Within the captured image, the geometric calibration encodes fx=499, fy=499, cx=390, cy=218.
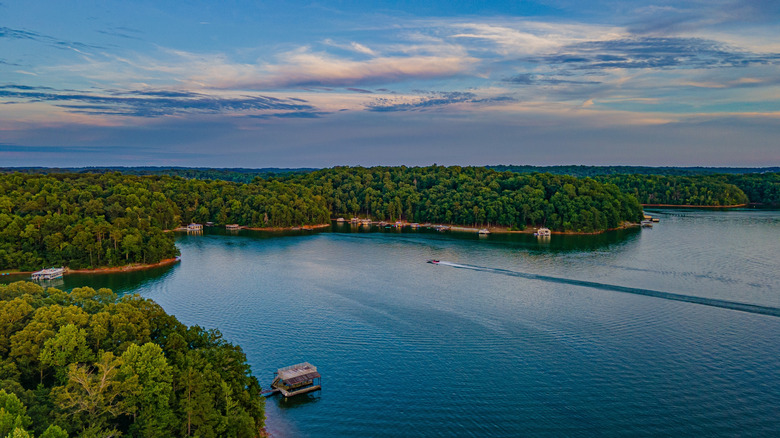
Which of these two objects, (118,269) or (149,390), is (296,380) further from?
(118,269)

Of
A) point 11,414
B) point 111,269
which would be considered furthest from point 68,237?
point 11,414

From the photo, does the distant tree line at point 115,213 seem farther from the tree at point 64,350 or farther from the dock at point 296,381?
the tree at point 64,350

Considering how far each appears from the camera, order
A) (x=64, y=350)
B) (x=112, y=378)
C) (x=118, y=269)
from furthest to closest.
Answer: (x=118, y=269)
(x=64, y=350)
(x=112, y=378)

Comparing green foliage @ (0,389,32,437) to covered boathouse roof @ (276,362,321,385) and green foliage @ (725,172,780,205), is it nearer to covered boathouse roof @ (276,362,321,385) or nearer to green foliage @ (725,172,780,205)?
covered boathouse roof @ (276,362,321,385)

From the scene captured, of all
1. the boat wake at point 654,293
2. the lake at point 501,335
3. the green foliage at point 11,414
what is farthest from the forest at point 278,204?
the green foliage at point 11,414

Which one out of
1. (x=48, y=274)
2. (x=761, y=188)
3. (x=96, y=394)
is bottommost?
(x=48, y=274)

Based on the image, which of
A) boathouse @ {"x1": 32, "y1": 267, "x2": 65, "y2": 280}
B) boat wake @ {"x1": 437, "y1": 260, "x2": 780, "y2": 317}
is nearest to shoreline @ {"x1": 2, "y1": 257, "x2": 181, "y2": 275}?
boathouse @ {"x1": 32, "y1": 267, "x2": 65, "y2": 280}

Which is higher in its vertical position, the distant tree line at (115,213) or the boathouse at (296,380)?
the distant tree line at (115,213)
